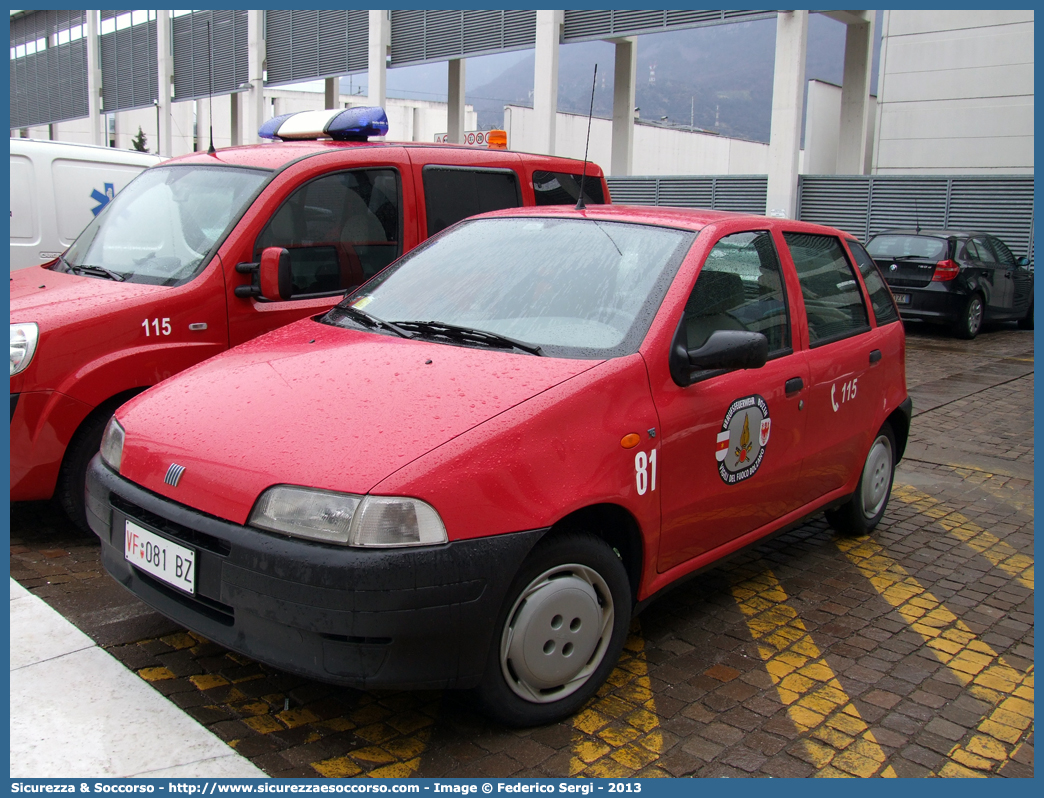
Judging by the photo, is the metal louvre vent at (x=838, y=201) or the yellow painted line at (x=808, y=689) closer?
the yellow painted line at (x=808, y=689)

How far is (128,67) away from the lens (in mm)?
38906

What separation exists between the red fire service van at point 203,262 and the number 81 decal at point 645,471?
2436mm

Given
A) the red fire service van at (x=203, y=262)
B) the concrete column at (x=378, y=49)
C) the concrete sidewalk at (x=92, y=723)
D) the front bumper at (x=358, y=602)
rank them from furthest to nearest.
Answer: the concrete column at (x=378, y=49) → the red fire service van at (x=203, y=262) → the concrete sidewalk at (x=92, y=723) → the front bumper at (x=358, y=602)

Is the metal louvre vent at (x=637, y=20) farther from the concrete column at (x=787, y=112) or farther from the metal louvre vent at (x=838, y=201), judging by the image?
the metal louvre vent at (x=838, y=201)

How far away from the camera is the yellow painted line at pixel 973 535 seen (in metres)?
4.91

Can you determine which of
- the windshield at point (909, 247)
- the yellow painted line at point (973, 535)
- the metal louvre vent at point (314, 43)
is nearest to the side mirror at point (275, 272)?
the yellow painted line at point (973, 535)

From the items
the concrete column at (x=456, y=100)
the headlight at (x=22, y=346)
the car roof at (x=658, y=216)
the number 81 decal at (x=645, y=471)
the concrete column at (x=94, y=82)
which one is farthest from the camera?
the concrete column at (x=94, y=82)

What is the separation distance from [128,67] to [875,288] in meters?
40.5

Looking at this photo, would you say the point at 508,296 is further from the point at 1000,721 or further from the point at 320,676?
the point at 1000,721

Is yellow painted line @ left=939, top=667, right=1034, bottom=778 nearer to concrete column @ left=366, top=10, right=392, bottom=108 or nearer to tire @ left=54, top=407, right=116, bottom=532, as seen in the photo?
tire @ left=54, top=407, right=116, bottom=532

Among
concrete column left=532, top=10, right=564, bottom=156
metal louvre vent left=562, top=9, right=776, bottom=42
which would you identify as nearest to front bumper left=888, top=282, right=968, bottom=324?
metal louvre vent left=562, top=9, right=776, bottom=42

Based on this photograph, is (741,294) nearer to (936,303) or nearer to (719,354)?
(719,354)

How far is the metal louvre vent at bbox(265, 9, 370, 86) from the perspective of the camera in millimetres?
28266

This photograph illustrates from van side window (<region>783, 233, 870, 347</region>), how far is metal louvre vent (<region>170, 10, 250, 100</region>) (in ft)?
99.8
